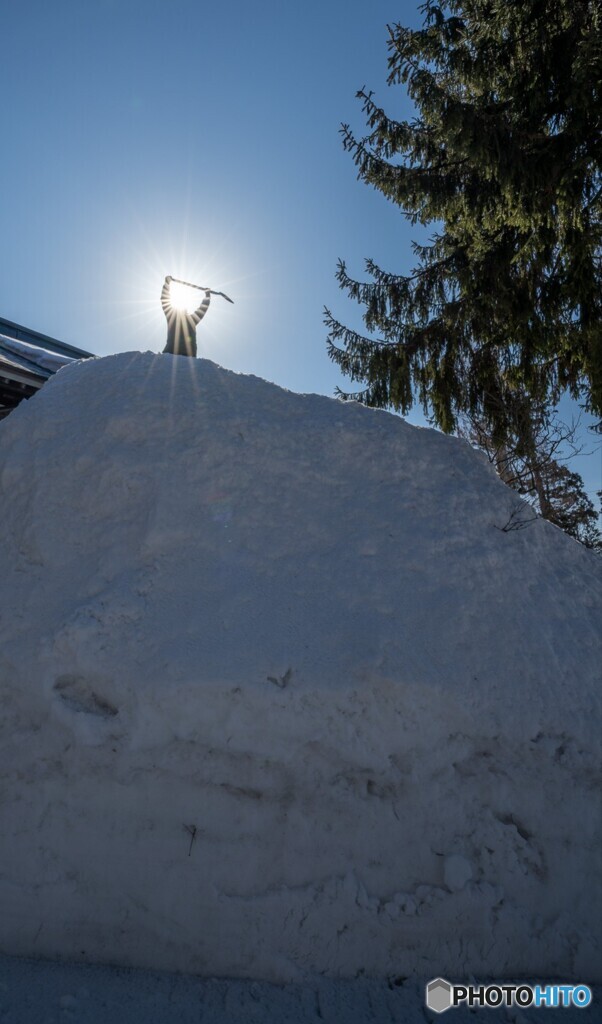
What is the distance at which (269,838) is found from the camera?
9.73 feet

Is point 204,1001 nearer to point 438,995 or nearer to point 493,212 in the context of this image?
point 438,995

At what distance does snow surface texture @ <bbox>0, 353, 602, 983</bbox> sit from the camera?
2881 millimetres

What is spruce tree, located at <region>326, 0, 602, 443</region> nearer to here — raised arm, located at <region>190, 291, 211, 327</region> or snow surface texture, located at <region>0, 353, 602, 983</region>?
raised arm, located at <region>190, 291, 211, 327</region>

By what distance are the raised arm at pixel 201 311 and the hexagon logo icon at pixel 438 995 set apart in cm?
650

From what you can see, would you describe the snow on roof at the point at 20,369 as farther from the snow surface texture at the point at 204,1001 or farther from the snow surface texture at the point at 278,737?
the snow surface texture at the point at 204,1001

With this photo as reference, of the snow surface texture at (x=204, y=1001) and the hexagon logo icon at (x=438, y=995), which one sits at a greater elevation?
the hexagon logo icon at (x=438, y=995)

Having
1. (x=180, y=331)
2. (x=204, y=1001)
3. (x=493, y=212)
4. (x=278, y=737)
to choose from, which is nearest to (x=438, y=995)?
(x=204, y=1001)

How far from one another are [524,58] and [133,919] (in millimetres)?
9470

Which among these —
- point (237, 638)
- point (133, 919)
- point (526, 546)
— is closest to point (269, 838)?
point (133, 919)

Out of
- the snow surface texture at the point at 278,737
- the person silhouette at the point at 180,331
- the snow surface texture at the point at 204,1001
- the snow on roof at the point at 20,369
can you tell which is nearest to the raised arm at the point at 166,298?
the person silhouette at the point at 180,331

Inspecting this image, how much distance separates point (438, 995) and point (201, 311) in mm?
6779

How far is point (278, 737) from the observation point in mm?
3062

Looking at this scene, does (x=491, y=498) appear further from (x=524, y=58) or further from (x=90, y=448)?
(x=524, y=58)

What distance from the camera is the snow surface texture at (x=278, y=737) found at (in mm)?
2881
